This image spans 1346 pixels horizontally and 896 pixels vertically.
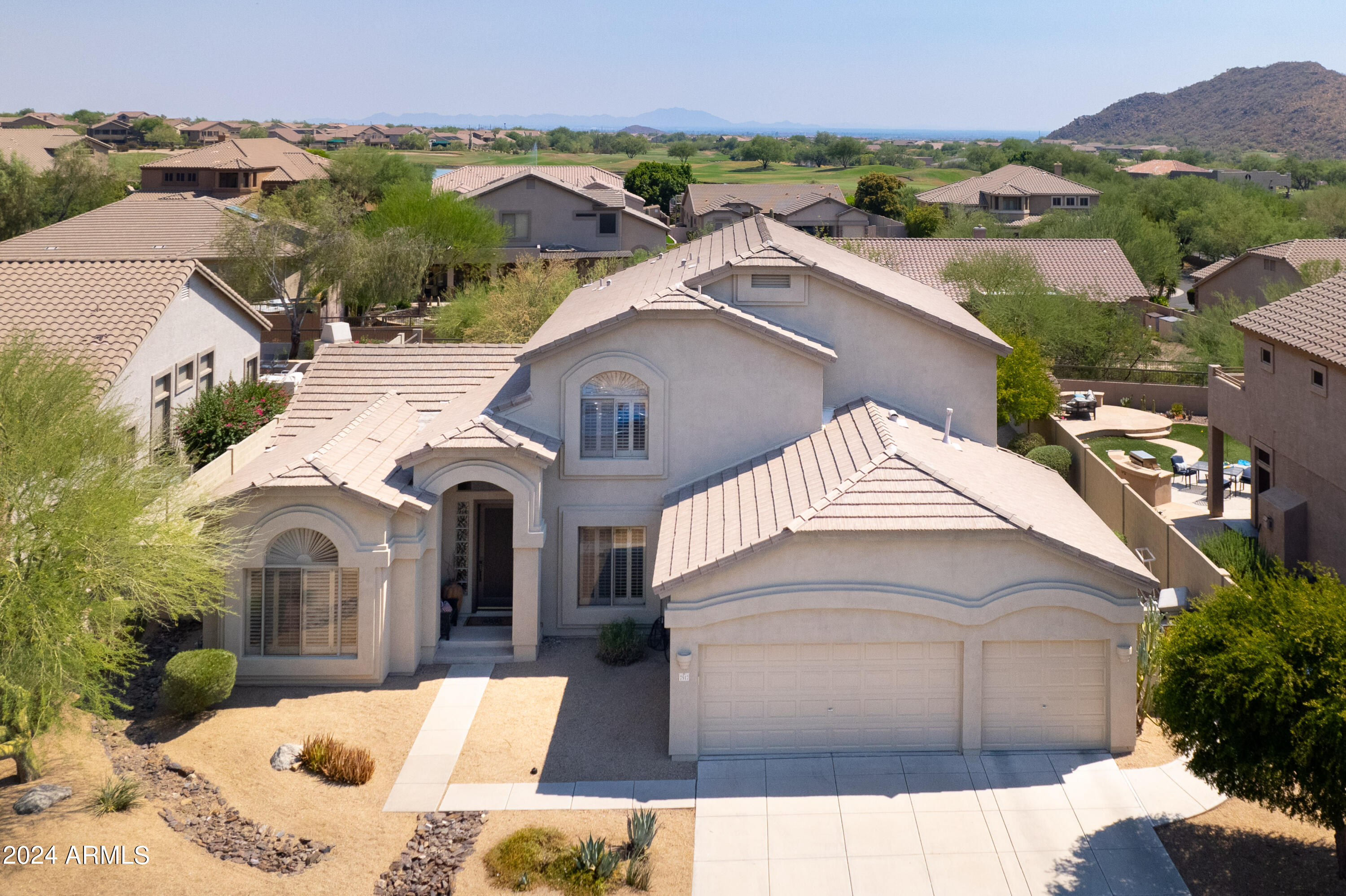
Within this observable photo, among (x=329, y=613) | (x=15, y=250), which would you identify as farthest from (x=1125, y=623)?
(x=15, y=250)

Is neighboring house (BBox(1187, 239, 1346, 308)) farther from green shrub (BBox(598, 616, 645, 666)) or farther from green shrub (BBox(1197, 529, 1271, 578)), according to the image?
green shrub (BBox(598, 616, 645, 666))

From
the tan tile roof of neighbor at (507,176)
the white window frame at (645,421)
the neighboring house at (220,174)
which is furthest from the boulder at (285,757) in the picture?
the neighboring house at (220,174)

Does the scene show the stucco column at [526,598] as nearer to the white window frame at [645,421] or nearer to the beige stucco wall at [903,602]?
the white window frame at [645,421]

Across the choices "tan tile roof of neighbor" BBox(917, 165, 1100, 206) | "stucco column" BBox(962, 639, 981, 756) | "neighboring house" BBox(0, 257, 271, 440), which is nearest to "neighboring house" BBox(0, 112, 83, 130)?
"tan tile roof of neighbor" BBox(917, 165, 1100, 206)

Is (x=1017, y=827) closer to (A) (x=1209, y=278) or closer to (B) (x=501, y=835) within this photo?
(B) (x=501, y=835)

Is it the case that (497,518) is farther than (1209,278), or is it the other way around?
(1209,278)

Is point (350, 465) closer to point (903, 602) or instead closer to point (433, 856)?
point (433, 856)
